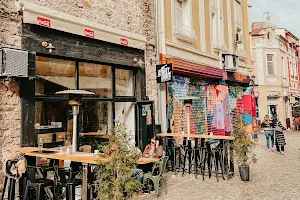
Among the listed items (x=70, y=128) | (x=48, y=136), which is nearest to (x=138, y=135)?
(x=70, y=128)

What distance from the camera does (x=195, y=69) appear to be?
12.8m

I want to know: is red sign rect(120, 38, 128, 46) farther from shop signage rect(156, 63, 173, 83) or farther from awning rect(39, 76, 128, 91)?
shop signage rect(156, 63, 173, 83)

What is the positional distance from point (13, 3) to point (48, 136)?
10.9 ft

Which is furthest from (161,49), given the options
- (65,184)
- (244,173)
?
(65,184)

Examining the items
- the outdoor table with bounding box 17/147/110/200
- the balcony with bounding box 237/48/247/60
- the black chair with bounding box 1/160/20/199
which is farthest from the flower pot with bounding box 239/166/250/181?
the balcony with bounding box 237/48/247/60

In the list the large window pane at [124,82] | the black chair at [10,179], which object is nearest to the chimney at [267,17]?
the large window pane at [124,82]

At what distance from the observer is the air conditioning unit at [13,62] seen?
621 centimetres

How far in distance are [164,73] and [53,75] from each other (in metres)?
4.14

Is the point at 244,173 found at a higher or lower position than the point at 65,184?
lower

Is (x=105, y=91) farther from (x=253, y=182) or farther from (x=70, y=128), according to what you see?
(x=253, y=182)

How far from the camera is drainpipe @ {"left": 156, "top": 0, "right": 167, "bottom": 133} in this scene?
35.2 ft

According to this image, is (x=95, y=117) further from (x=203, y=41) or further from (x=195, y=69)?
(x=203, y=41)

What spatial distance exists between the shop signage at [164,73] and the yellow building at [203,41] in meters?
0.45

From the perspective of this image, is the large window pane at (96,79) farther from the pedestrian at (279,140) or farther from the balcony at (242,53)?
the balcony at (242,53)
